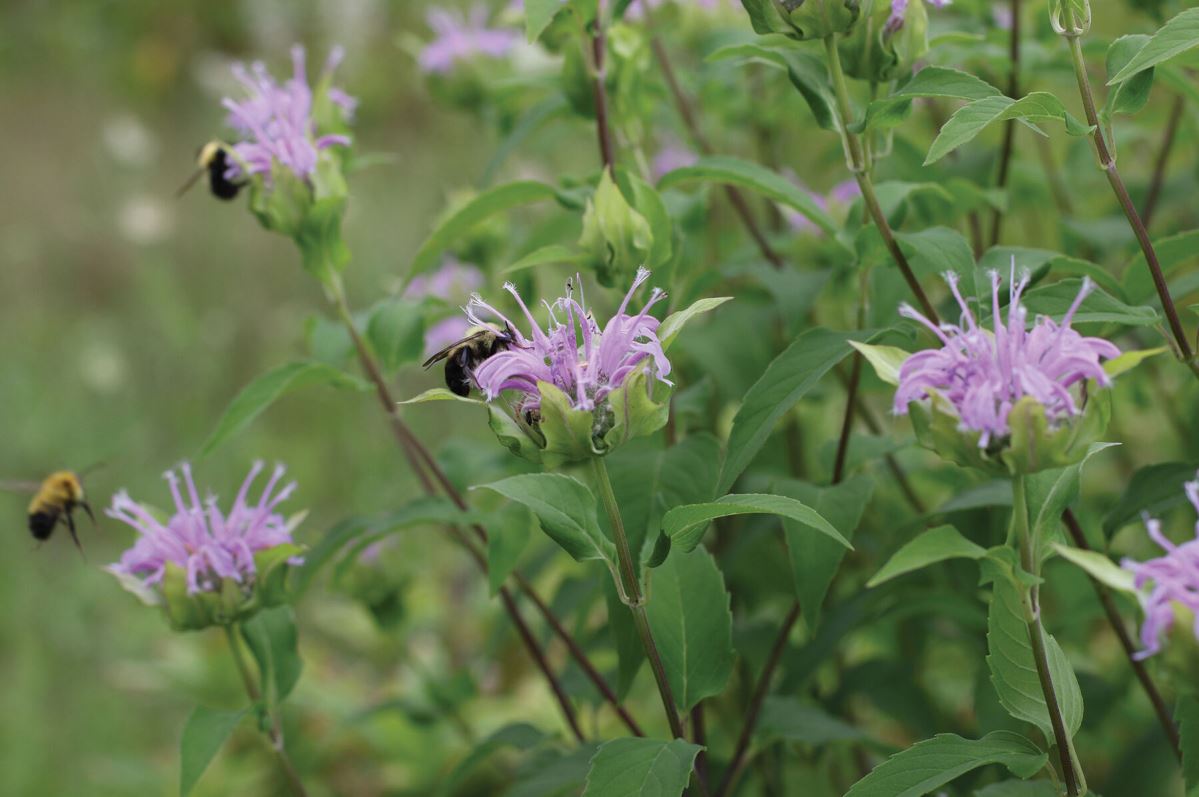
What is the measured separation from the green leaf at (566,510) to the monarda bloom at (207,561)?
0.97 feet

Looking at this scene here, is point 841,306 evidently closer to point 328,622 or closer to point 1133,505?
point 1133,505

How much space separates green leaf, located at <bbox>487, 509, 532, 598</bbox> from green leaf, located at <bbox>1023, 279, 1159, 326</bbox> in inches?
17.3

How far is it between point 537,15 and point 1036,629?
0.50 m

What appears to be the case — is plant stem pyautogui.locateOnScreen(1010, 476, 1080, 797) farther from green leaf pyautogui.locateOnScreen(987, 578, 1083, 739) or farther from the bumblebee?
the bumblebee

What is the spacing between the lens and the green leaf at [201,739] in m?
0.86

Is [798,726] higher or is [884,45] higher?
[884,45]

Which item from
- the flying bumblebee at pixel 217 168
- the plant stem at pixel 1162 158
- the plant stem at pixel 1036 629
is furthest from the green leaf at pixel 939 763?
Answer: the flying bumblebee at pixel 217 168

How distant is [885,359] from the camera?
648mm

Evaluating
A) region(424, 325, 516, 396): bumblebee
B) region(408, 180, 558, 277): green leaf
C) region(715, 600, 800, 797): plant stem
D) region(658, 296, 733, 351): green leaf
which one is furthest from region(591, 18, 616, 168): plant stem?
region(715, 600, 800, 797): plant stem

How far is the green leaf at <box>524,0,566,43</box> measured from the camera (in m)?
0.75

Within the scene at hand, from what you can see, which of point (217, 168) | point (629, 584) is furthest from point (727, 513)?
point (217, 168)

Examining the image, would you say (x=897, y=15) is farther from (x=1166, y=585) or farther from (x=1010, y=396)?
(x=1166, y=585)

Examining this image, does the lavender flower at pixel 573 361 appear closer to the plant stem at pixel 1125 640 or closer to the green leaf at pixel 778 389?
the green leaf at pixel 778 389

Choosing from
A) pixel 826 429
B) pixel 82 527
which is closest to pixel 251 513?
pixel 826 429
